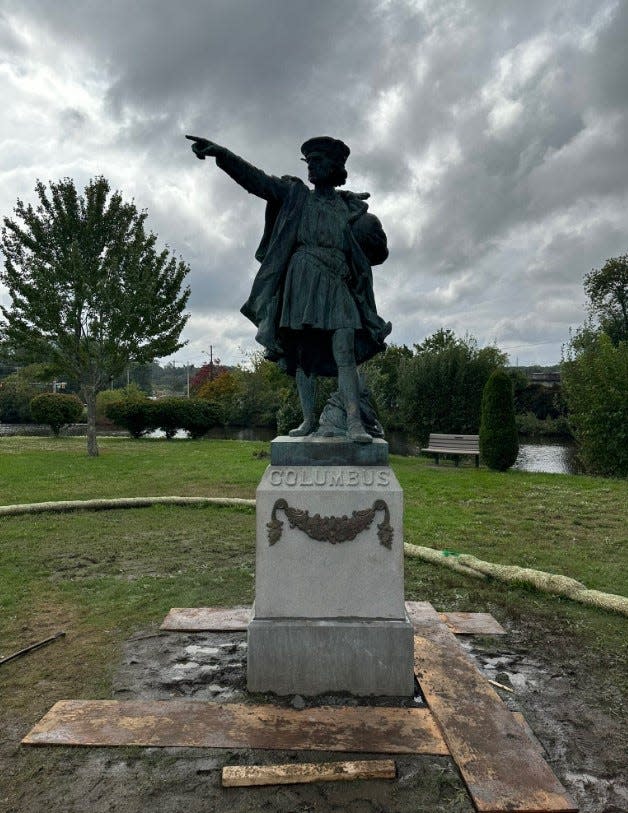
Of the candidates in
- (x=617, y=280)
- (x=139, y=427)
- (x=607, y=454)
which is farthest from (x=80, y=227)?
(x=617, y=280)

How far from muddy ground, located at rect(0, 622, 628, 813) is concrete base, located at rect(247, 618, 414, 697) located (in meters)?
0.09

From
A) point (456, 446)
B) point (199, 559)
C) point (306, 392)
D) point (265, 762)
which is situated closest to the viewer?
point (265, 762)

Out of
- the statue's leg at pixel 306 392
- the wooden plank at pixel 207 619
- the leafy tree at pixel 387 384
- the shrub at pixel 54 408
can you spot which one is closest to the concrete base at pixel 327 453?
the statue's leg at pixel 306 392

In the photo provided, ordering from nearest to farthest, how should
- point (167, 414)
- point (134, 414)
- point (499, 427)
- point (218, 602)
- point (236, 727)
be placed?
point (236, 727), point (218, 602), point (499, 427), point (167, 414), point (134, 414)

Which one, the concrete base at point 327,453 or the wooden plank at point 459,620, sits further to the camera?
the wooden plank at point 459,620

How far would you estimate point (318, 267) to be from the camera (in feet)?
10.6

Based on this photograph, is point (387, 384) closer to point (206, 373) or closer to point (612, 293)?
point (612, 293)

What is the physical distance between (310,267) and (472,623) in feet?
8.38

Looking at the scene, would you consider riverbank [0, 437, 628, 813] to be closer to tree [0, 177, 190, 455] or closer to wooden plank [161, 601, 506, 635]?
wooden plank [161, 601, 506, 635]

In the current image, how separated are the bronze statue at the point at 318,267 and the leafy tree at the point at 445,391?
1933 cm

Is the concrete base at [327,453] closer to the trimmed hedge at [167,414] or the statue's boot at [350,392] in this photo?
the statue's boot at [350,392]

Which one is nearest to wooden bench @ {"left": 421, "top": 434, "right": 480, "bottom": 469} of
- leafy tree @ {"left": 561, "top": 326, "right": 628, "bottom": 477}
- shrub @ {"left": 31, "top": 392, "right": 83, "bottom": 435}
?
leafy tree @ {"left": 561, "top": 326, "right": 628, "bottom": 477}

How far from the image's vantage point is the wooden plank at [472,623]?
3648mm

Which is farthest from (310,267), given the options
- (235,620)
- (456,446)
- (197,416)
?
(197,416)
